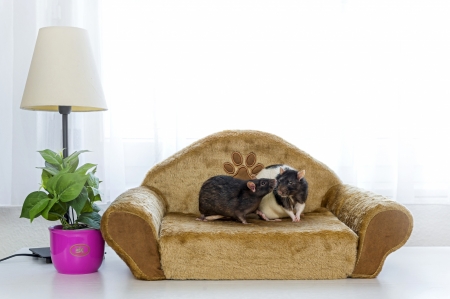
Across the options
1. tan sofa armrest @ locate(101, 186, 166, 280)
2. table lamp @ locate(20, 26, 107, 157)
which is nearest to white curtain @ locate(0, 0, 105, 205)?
table lamp @ locate(20, 26, 107, 157)

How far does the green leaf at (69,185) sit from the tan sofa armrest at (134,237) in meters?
0.16

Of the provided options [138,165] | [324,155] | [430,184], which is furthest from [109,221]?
[430,184]

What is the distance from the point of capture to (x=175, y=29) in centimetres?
279

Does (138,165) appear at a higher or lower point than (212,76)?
lower

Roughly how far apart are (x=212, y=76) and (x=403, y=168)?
1.15 meters

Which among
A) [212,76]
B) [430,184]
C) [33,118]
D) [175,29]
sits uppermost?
[175,29]

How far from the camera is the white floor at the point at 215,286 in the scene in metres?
1.69

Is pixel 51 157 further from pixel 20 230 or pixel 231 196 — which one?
pixel 20 230

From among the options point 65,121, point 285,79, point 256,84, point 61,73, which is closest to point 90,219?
point 65,121

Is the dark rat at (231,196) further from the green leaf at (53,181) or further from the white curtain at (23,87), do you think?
the white curtain at (23,87)

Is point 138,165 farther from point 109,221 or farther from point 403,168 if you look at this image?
point 403,168

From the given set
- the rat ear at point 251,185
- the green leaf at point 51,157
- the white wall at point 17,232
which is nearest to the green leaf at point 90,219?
the green leaf at point 51,157

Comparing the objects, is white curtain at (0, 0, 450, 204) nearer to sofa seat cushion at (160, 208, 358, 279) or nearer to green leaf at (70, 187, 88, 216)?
green leaf at (70, 187, 88, 216)

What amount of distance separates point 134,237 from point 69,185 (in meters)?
0.32
